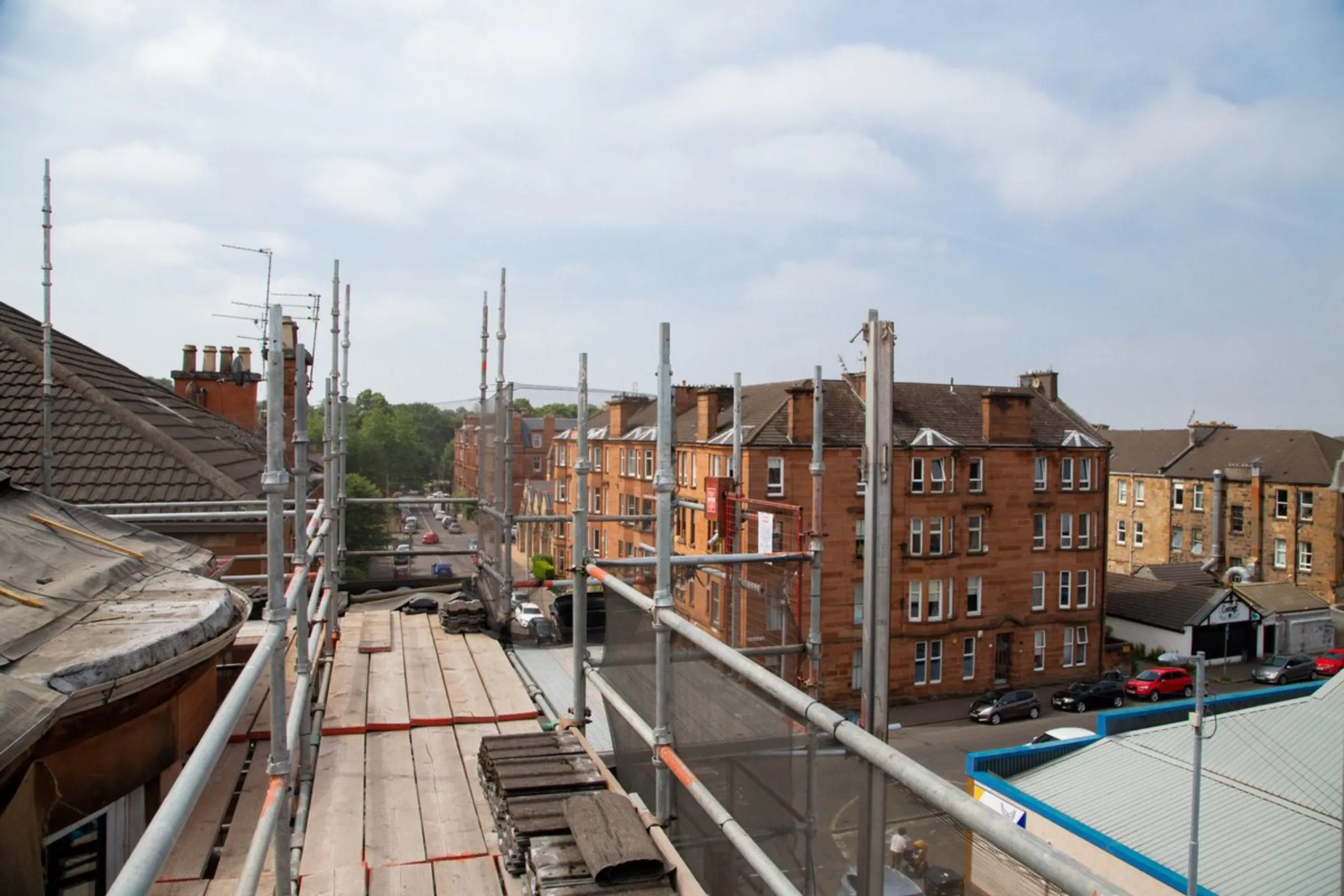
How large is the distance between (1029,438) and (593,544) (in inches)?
627

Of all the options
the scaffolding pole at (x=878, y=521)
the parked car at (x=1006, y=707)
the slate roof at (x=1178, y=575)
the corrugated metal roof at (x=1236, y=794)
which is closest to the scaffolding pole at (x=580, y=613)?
the scaffolding pole at (x=878, y=521)

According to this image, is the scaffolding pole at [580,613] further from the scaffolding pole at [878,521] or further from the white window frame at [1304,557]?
the white window frame at [1304,557]

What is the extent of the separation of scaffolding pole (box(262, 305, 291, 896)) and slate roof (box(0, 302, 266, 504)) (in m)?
6.81

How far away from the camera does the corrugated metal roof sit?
10.4m

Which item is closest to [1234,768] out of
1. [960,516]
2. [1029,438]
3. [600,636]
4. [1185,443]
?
[600,636]

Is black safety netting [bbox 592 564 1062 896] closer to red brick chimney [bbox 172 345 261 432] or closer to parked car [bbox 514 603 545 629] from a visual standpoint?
parked car [bbox 514 603 545 629]

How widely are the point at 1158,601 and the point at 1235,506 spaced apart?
35.5 ft

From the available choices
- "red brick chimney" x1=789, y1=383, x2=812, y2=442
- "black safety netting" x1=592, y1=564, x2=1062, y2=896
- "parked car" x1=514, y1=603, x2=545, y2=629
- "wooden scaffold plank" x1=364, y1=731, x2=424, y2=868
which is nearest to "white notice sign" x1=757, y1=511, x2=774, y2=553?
"parked car" x1=514, y1=603, x2=545, y2=629

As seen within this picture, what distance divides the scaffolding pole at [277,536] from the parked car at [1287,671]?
35.5m

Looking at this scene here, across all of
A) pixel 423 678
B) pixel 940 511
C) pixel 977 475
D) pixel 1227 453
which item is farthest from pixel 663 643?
pixel 1227 453

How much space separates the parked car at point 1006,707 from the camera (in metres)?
27.1

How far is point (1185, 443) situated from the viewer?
47.5 m

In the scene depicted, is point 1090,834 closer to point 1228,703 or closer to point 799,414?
point 1228,703

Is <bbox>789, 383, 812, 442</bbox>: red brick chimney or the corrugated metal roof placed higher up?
<bbox>789, 383, 812, 442</bbox>: red brick chimney
